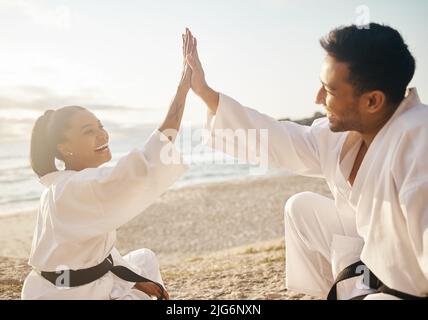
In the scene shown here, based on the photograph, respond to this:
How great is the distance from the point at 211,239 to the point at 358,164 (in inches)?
410

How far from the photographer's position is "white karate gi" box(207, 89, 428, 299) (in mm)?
2293

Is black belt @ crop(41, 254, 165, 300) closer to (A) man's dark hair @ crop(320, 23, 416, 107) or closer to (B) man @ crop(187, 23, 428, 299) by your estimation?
(B) man @ crop(187, 23, 428, 299)

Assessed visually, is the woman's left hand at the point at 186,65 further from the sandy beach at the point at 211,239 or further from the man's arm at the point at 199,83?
the sandy beach at the point at 211,239

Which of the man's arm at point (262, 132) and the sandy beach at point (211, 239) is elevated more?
the man's arm at point (262, 132)

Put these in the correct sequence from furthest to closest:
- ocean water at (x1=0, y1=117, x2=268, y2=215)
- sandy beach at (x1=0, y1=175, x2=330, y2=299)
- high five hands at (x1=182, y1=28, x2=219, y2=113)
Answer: ocean water at (x1=0, y1=117, x2=268, y2=215), sandy beach at (x1=0, y1=175, x2=330, y2=299), high five hands at (x1=182, y1=28, x2=219, y2=113)

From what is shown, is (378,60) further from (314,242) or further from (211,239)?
(211,239)

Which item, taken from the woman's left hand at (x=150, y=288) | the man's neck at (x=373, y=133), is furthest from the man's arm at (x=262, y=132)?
the woman's left hand at (x=150, y=288)

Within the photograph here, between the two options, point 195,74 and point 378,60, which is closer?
point 378,60

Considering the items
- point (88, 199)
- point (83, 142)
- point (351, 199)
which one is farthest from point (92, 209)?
point (351, 199)

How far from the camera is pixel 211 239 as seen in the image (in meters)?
13.0

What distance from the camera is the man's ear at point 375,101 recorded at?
2.58m

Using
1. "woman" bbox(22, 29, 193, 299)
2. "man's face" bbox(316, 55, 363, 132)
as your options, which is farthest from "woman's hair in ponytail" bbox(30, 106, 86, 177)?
"man's face" bbox(316, 55, 363, 132)

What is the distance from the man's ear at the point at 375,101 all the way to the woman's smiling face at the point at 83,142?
1595mm
